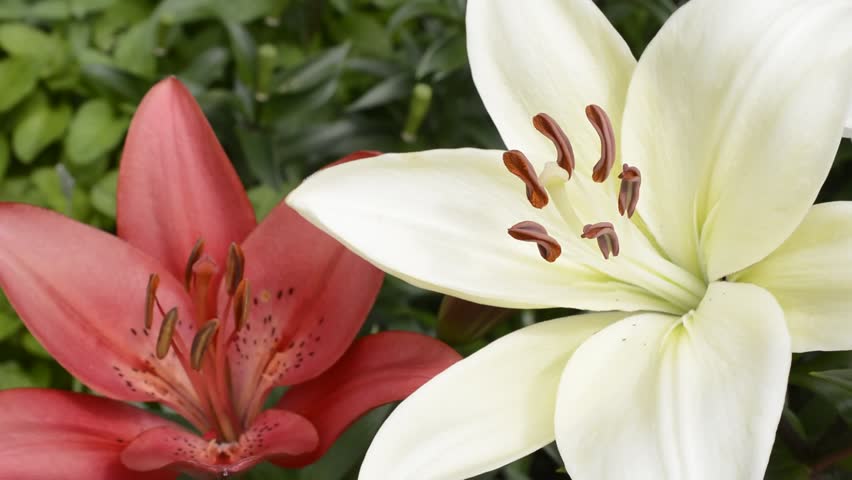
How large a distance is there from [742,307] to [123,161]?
283 mm

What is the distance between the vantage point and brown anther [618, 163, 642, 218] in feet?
1.33

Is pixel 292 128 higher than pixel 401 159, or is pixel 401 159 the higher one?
pixel 401 159

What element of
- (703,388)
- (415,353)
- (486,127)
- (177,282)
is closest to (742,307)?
(703,388)

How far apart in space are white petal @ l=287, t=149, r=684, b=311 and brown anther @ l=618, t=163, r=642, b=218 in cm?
3

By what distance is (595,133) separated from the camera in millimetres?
446

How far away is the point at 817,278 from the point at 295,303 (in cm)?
23

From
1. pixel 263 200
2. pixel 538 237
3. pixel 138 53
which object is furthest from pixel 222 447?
pixel 138 53

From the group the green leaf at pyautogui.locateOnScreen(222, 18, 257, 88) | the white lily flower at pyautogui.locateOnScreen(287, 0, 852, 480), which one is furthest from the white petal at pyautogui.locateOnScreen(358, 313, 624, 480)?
the green leaf at pyautogui.locateOnScreen(222, 18, 257, 88)

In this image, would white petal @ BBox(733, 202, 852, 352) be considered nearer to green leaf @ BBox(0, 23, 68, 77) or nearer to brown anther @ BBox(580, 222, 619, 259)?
brown anther @ BBox(580, 222, 619, 259)

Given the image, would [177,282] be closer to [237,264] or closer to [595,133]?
[237,264]

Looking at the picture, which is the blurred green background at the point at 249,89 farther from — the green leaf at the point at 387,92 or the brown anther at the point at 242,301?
the brown anther at the point at 242,301

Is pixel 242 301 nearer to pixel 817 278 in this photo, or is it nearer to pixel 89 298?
pixel 89 298

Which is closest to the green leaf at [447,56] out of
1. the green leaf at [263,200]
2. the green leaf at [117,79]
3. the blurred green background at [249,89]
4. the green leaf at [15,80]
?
the blurred green background at [249,89]

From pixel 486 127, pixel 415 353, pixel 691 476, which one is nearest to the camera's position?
pixel 691 476
